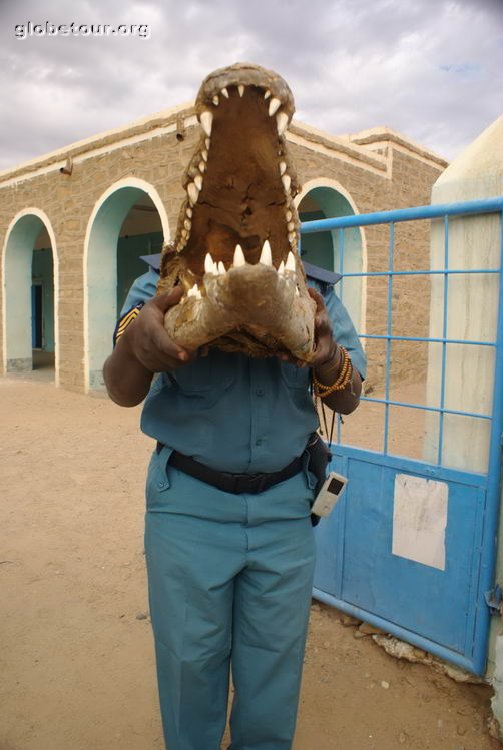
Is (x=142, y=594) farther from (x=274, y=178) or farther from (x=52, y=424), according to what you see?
(x=52, y=424)

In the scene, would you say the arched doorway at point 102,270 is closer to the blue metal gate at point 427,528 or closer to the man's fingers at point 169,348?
the blue metal gate at point 427,528

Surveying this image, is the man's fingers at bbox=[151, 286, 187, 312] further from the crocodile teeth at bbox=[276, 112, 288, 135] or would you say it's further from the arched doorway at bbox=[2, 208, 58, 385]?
the arched doorway at bbox=[2, 208, 58, 385]

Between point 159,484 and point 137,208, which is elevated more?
point 137,208

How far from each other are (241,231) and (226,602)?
108cm

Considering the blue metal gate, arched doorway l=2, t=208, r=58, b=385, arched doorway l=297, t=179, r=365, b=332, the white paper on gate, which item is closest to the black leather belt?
the blue metal gate

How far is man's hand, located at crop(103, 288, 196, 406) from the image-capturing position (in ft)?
4.30

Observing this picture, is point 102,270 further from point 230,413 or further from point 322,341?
point 322,341

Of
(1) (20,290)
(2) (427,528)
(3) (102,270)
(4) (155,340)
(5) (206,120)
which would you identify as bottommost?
(2) (427,528)

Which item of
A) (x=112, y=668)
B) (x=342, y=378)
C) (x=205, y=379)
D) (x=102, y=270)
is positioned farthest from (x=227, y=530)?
(x=102, y=270)

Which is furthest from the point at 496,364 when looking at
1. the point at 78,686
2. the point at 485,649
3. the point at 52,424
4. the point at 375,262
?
the point at 375,262

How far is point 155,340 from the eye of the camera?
1.31m

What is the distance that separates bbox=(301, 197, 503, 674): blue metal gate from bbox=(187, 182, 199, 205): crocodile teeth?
1.23 meters

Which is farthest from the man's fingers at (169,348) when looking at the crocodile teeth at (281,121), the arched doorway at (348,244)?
the arched doorway at (348,244)

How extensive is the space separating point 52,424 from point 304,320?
6.66 metres
